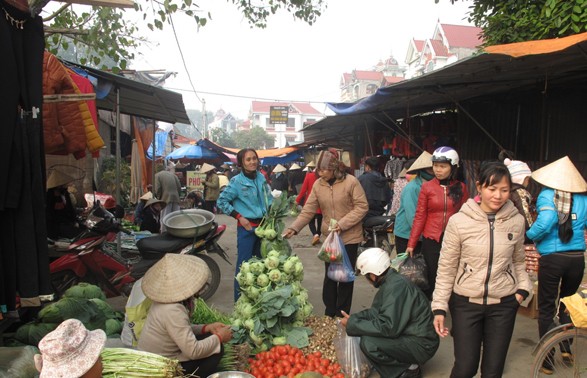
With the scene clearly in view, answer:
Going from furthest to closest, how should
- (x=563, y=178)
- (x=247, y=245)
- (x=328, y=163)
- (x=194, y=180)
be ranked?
1. (x=194, y=180)
2. (x=247, y=245)
3. (x=328, y=163)
4. (x=563, y=178)

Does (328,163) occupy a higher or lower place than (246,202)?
higher

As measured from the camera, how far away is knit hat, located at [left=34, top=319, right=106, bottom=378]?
6.53 ft

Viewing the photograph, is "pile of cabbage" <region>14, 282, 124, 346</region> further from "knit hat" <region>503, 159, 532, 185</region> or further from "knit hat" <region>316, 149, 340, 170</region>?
"knit hat" <region>503, 159, 532, 185</region>

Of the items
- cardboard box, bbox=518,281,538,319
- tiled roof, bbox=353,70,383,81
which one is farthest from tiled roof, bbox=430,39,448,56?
cardboard box, bbox=518,281,538,319

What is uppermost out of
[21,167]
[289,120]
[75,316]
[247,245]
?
[289,120]

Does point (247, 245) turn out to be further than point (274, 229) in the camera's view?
Yes

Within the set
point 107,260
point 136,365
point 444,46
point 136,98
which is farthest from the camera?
point 444,46

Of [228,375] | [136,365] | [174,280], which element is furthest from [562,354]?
[136,365]

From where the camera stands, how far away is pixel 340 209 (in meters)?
4.72

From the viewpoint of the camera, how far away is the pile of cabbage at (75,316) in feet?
11.5

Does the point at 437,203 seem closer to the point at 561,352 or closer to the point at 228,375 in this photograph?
the point at 561,352

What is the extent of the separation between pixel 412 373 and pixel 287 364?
107cm

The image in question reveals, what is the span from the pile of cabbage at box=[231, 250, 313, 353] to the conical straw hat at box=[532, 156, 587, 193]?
2395 millimetres

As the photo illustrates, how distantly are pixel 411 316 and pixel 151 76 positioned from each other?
23.5 metres
